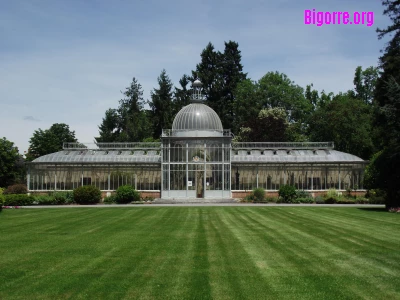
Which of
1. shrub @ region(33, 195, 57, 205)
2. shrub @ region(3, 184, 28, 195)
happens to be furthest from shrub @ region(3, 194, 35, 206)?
shrub @ region(3, 184, 28, 195)

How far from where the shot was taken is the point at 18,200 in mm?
37250

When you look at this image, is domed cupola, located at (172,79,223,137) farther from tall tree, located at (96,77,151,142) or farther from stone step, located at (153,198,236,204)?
tall tree, located at (96,77,151,142)

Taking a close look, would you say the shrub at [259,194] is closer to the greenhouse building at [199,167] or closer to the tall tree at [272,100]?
the greenhouse building at [199,167]

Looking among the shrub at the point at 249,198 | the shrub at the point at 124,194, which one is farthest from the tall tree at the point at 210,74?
the shrub at the point at 124,194

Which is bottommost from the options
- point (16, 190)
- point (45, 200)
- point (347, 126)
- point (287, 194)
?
point (45, 200)

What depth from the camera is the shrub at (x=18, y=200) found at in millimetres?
36562

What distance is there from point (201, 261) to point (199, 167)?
3128cm

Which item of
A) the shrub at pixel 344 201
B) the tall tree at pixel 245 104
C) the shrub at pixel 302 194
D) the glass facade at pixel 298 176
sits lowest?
the shrub at pixel 344 201

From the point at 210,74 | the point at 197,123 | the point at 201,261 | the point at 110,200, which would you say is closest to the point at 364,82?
the point at 210,74

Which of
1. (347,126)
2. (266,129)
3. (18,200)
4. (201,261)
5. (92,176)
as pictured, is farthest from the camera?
(266,129)

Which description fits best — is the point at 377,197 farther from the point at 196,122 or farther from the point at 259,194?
the point at 196,122

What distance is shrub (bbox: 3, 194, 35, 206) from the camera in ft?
120

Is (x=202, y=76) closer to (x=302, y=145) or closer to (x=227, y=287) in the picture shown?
(x=302, y=145)

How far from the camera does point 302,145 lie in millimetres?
48250
